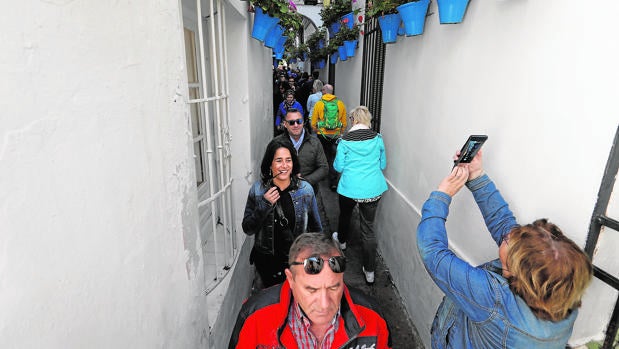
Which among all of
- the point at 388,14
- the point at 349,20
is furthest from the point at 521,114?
the point at 349,20

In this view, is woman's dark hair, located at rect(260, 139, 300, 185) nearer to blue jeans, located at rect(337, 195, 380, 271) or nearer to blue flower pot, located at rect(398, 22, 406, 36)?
blue jeans, located at rect(337, 195, 380, 271)

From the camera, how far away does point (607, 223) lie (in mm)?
1314

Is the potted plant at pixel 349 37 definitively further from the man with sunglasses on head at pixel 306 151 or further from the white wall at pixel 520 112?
the white wall at pixel 520 112

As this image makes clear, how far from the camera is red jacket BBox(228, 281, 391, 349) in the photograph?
5.01 ft

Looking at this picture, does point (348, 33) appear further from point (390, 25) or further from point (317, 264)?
point (317, 264)

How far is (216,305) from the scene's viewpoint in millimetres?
2604

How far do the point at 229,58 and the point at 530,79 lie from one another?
2741mm

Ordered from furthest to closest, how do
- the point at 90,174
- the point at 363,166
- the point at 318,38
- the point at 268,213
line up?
the point at 318,38 → the point at 363,166 → the point at 268,213 → the point at 90,174

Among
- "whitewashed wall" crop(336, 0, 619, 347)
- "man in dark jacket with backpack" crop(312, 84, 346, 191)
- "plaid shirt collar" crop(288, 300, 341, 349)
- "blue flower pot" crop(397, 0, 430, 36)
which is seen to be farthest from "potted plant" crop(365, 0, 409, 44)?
"plaid shirt collar" crop(288, 300, 341, 349)

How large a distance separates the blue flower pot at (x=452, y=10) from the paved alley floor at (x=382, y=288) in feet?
8.36

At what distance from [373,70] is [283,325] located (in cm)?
429

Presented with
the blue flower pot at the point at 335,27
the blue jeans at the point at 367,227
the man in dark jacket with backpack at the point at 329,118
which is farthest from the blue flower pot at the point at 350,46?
the blue jeans at the point at 367,227

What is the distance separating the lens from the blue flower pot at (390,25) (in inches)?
133

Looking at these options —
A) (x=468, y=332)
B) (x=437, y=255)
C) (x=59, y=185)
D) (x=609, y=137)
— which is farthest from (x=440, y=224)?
(x=59, y=185)
